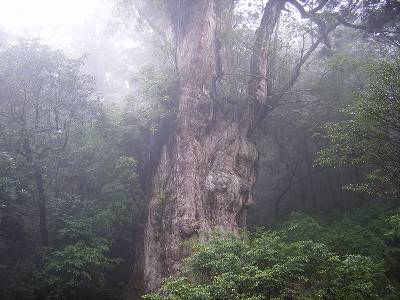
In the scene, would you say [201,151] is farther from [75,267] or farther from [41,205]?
[41,205]

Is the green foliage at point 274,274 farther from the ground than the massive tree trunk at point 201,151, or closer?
closer

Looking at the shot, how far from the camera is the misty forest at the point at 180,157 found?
985 cm

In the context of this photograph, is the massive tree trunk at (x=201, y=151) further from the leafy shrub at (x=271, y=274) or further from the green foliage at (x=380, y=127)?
the green foliage at (x=380, y=127)

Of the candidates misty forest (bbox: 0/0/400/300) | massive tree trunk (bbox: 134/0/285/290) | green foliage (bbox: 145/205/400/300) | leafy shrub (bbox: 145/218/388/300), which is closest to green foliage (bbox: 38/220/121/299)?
misty forest (bbox: 0/0/400/300)

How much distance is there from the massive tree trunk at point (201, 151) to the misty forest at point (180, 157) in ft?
0.14

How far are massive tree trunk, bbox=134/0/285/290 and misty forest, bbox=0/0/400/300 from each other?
0.04m

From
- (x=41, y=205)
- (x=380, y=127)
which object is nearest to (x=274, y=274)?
(x=380, y=127)

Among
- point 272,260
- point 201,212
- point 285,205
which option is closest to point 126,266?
point 201,212

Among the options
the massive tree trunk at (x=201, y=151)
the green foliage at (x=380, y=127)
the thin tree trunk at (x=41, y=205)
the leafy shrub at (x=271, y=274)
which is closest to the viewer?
the leafy shrub at (x=271, y=274)

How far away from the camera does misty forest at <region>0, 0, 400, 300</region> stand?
9.85m

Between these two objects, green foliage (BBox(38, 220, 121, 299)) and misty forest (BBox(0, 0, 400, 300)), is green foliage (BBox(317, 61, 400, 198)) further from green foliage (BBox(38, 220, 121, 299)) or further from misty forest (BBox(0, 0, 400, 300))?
green foliage (BBox(38, 220, 121, 299))

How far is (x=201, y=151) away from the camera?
12.0 m

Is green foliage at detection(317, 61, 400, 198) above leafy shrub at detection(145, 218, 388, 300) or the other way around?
above

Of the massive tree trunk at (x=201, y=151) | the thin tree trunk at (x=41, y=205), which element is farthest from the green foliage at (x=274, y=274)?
the thin tree trunk at (x=41, y=205)
